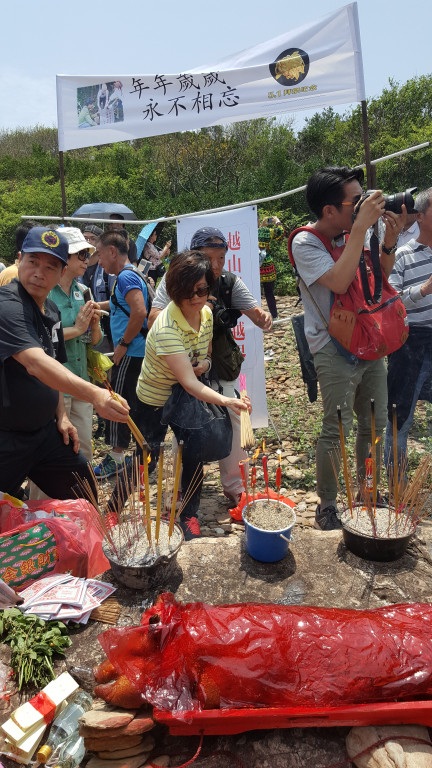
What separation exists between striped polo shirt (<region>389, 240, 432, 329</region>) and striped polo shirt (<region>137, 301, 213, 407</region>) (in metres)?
1.32

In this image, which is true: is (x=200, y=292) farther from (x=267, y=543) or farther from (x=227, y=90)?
(x=227, y=90)

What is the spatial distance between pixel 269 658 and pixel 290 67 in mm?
4379

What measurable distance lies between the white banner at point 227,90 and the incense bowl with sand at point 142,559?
11.9 feet

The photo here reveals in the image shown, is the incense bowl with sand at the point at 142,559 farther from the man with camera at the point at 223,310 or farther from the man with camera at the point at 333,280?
the man with camera at the point at 223,310

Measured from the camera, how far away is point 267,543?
7.34 ft

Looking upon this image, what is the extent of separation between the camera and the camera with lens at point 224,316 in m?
3.36

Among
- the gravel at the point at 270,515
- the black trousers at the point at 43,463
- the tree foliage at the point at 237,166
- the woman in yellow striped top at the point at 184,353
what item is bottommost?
the gravel at the point at 270,515

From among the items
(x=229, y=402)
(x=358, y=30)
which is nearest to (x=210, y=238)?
(x=229, y=402)

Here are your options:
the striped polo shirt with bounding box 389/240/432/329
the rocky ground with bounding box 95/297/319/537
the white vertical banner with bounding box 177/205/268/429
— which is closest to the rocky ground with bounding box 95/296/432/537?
the rocky ground with bounding box 95/297/319/537

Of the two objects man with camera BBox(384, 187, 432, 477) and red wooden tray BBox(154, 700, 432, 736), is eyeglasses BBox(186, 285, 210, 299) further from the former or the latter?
red wooden tray BBox(154, 700, 432, 736)

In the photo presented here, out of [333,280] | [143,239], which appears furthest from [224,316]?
[143,239]

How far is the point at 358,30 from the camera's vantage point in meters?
3.95

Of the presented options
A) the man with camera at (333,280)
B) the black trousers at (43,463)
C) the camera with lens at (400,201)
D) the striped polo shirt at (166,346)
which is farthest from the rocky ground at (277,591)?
the camera with lens at (400,201)

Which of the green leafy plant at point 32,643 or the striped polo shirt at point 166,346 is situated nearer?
the green leafy plant at point 32,643
